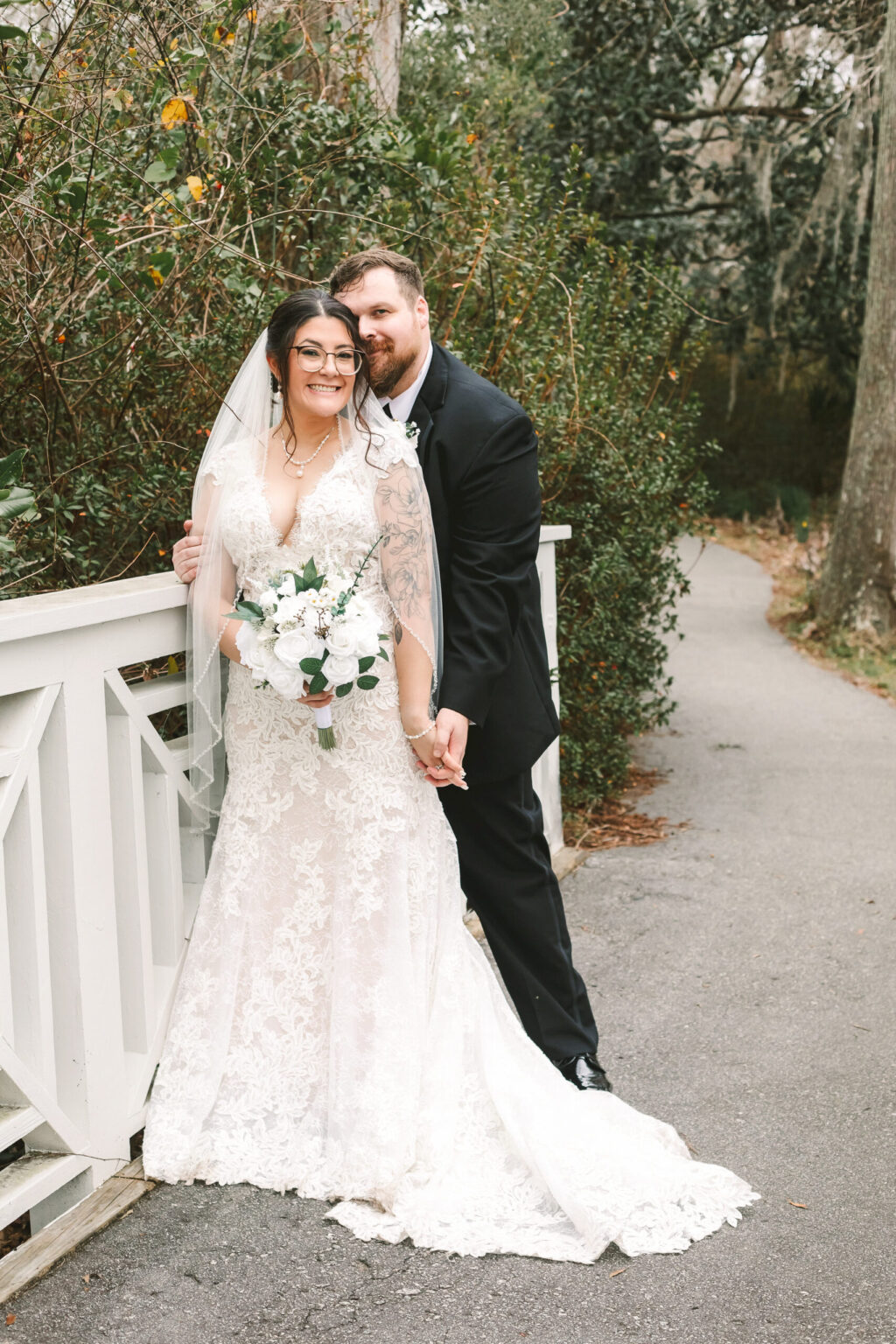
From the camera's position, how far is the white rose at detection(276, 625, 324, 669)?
2.73 meters

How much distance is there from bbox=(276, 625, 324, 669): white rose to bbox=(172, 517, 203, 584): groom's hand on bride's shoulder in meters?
0.43

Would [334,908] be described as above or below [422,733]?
below

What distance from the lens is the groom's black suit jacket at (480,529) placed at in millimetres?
3100

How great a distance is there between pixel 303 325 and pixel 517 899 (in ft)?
5.19

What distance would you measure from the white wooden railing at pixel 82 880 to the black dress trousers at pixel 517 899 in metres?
0.77

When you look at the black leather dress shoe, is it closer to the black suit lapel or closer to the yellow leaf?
the black suit lapel

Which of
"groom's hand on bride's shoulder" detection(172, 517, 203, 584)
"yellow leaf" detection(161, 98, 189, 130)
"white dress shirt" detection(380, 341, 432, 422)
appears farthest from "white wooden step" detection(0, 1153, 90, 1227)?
"yellow leaf" detection(161, 98, 189, 130)

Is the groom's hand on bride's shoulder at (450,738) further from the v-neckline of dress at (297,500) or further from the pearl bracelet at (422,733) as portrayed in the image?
the v-neckline of dress at (297,500)

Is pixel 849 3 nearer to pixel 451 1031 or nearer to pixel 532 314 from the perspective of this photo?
pixel 532 314

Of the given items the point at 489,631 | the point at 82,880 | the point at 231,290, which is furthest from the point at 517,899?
the point at 231,290

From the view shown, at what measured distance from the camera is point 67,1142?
2723 mm

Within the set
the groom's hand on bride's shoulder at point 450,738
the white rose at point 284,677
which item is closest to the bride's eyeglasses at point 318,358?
the white rose at point 284,677

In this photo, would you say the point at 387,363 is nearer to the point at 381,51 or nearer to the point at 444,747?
the point at 444,747

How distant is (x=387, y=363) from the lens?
3150 mm
